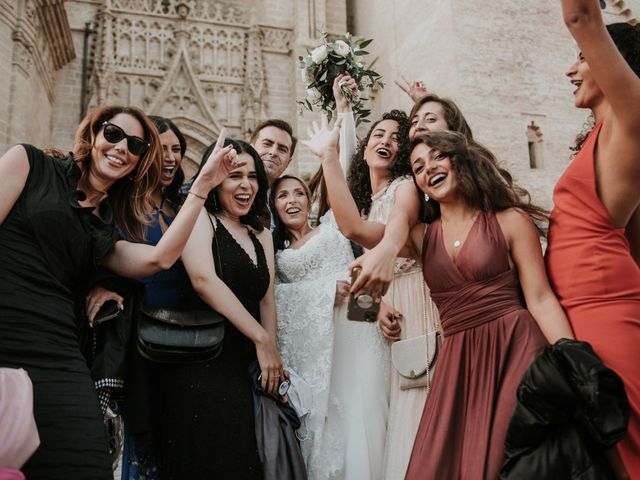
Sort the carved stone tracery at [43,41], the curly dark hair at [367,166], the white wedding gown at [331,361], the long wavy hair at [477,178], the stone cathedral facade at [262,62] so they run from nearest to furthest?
the long wavy hair at [477,178] → the white wedding gown at [331,361] → the curly dark hair at [367,166] → the carved stone tracery at [43,41] → the stone cathedral facade at [262,62]

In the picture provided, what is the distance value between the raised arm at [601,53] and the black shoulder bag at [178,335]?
6.10 feet

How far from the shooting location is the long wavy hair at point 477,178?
2.52m

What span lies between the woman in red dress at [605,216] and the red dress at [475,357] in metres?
0.19

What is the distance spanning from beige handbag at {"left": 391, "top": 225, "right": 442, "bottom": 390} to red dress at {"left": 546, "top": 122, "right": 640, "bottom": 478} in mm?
721

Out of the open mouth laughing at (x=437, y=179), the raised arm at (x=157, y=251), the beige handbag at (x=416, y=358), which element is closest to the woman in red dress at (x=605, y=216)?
the open mouth laughing at (x=437, y=179)

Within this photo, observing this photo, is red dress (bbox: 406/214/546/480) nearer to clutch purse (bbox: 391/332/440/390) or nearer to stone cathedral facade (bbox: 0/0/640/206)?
clutch purse (bbox: 391/332/440/390)

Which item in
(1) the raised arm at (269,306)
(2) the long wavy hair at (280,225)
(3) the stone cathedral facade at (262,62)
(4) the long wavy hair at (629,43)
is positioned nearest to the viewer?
(4) the long wavy hair at (629,43)

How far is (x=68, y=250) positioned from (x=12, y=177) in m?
0.32

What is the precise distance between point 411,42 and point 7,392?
13353mm

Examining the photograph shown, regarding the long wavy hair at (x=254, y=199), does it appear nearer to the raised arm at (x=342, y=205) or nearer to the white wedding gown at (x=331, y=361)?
the white wedding gown at (x=331, y=361)

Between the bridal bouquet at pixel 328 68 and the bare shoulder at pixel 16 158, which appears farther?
the bridal bouquet at pixel 328 68

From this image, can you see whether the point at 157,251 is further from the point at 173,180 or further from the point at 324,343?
the point at 173,180

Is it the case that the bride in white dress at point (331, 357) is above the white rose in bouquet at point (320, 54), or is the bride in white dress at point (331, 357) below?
below

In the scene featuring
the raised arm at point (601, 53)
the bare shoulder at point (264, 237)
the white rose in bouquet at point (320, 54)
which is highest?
the white rose in bouquet at point (320, 54)
